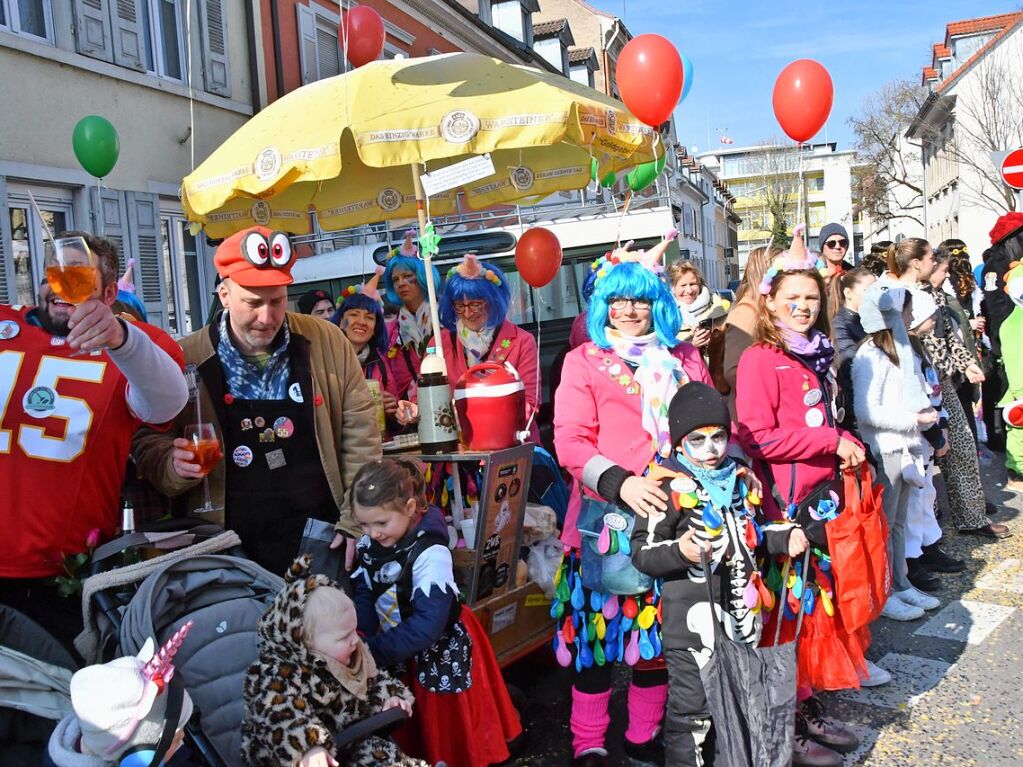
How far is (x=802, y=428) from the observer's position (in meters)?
3.51

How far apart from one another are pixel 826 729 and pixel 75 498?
9.37 feet

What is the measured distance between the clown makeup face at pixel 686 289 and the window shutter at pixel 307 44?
9.51m

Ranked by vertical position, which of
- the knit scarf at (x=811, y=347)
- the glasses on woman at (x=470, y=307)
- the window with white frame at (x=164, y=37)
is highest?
the window with white frame at (x=164, y=37)

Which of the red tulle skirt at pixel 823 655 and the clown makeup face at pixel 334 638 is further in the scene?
the red tulle skirt at pixel 823 655

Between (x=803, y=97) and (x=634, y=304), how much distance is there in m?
3.01

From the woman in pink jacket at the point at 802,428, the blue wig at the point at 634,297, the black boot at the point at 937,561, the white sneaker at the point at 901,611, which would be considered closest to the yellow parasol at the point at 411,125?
the blue wig at the point at 634,297

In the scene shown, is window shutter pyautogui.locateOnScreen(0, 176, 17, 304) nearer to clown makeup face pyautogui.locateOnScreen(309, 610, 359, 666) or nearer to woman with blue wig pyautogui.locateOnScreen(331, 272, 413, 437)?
woman with blue wig pyautogui.locateOnScreen(331, 272, 413, 437)

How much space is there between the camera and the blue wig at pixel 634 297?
3301mm

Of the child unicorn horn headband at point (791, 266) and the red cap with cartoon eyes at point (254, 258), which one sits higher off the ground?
the red cap with cartoon eyes at point (254, 258)

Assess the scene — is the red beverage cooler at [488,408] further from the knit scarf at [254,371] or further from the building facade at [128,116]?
the building facade at [128,116]

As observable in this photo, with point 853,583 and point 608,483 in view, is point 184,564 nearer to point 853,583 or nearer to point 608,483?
point 608,483

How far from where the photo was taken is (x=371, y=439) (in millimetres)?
3293

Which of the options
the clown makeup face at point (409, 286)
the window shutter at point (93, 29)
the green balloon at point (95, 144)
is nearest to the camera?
the clown makeup face at point (409, 286)

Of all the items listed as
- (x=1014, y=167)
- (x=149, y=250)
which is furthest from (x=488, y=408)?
(x=149, y=250)
